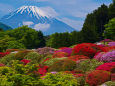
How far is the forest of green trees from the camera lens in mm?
48191

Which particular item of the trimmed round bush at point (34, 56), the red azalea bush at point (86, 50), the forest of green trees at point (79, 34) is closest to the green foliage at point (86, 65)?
the red azalea bush at point (86, 50)

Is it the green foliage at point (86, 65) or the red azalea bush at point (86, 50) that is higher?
the red azalea bush at point (86, 50)

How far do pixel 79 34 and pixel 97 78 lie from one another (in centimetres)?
3981

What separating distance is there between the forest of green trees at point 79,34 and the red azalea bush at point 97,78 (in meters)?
31.5

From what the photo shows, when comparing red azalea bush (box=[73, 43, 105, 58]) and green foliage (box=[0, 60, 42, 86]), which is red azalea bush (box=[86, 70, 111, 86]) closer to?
green foliage (box=[0, 60, 42, 86])

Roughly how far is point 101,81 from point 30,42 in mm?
60738

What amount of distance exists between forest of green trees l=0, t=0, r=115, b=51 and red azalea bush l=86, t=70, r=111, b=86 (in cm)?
3147

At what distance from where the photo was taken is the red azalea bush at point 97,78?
1133cm

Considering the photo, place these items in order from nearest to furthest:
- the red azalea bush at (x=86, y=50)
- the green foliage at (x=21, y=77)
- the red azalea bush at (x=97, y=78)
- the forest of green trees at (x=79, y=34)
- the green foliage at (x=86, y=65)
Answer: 1. the green foliage at (x=21, y=77)
2. the red azalea bush at (x=97, y=78)
3. the green foliage at (x=86, y=65)
4. the red azalea bush at (x=86, y=50)
5. the forest of green trees at (x=79, y=34)

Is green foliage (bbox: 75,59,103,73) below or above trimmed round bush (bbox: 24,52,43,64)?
below

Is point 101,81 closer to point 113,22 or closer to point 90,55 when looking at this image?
point 90,55

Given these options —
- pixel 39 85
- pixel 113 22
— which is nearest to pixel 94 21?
pixel 113 22

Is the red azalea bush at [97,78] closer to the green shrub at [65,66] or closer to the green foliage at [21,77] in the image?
the green shrub at [65,66]

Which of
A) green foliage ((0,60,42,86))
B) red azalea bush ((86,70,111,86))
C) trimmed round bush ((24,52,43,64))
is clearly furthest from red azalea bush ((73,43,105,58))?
green foliage ((0,60,42,86))
